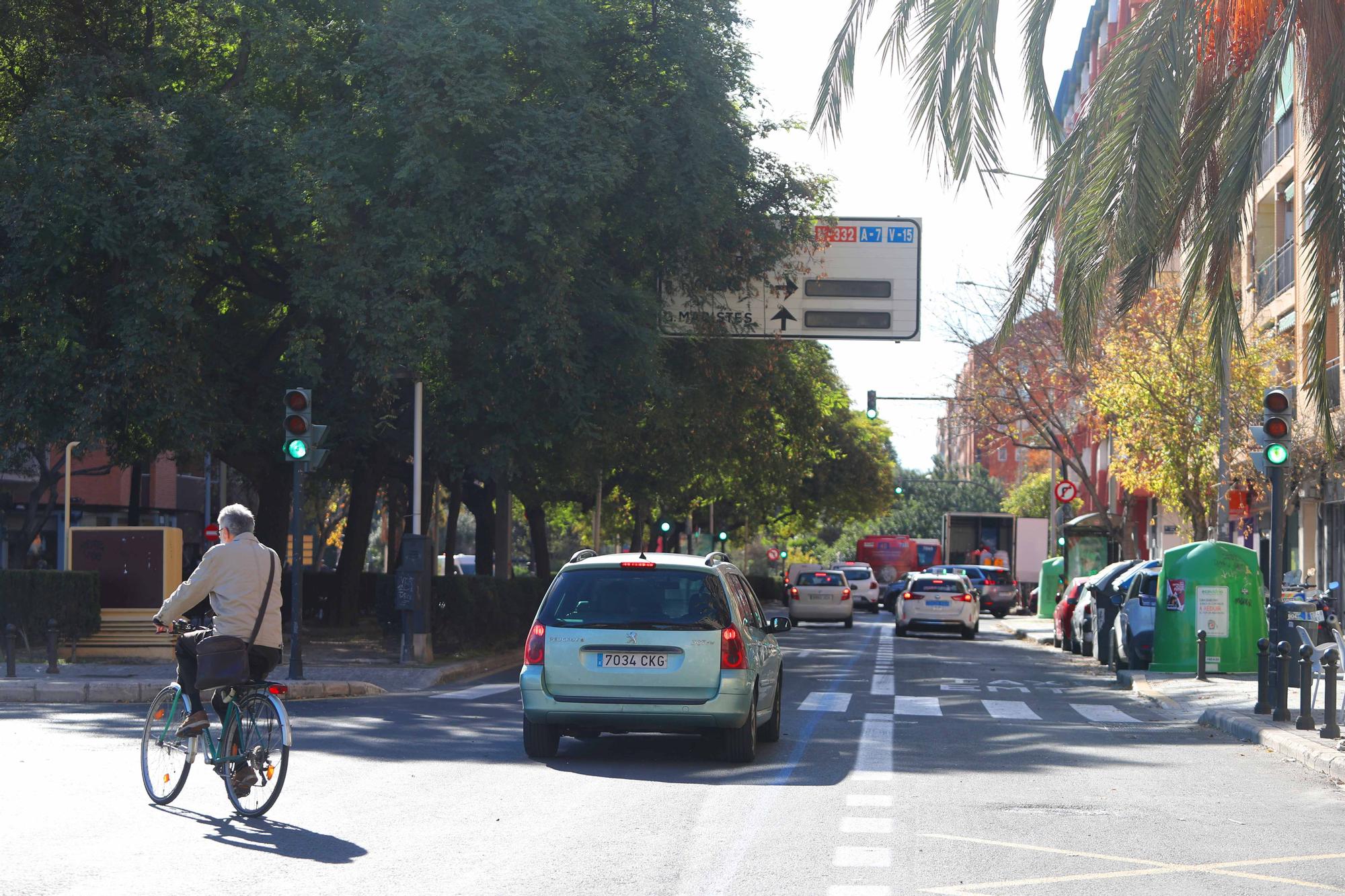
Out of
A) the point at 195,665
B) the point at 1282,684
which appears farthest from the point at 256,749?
the point at 1282,684

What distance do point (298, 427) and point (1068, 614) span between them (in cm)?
1842

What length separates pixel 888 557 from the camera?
3081 inches

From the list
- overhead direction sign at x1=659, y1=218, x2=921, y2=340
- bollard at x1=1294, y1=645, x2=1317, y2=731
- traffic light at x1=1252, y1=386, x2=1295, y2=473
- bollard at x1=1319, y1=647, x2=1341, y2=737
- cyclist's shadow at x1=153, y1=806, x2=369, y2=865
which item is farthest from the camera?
overhead direction sign at x1=659, y1=218, x2=921, y2=340

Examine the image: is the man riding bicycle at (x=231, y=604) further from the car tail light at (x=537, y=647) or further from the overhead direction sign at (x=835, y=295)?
the overhead direction sign at (x=835, y=295)

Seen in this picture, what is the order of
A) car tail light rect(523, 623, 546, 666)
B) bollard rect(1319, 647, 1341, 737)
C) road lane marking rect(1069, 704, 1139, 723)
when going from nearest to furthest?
car tail light rect(523, 623, 546, 666), bollard rect(1319, 647, 1341, 737), road lane marking rect(1069, 704, 1139, 723)

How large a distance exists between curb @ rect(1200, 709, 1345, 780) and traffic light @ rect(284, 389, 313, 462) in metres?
10.4

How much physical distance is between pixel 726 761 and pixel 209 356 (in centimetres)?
1543

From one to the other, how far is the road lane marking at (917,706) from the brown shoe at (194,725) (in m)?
8.98

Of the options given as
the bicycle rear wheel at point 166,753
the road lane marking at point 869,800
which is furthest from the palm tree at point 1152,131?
the bicycle rear wheel at point 166,753

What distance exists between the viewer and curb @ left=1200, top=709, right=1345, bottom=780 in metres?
12.2

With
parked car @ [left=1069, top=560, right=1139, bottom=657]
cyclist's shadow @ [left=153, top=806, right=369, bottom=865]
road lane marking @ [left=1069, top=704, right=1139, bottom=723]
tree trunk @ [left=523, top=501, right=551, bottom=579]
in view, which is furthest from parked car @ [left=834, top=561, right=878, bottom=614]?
cyclist's shadow @ [left=153, top=806, right=369, bottom=865]

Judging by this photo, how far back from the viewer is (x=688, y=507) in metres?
58.7

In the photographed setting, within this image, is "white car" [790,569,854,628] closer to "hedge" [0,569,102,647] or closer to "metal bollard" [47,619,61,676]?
"hedge" [0,569,102,647]

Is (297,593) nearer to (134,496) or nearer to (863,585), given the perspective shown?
(134,496)
